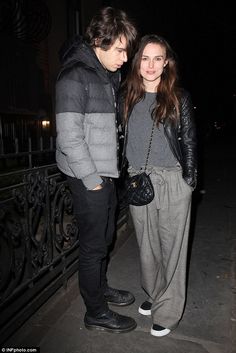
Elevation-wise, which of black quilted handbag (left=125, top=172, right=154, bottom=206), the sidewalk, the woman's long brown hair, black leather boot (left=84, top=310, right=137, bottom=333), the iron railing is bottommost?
the sidewalk

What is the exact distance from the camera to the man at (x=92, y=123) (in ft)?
7.11

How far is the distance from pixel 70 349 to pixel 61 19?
5.50m

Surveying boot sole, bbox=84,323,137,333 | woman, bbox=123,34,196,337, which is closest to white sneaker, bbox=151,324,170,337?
woman, bbox=123,34,196,337

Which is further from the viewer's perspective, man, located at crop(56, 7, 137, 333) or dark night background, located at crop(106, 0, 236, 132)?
dark night background, located at crop(106, 0, 236, 132)

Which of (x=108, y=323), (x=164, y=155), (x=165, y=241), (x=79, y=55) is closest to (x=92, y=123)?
(x=79, y=55)

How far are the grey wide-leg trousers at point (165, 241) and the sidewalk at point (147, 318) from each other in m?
0.20

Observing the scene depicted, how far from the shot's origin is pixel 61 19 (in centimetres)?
605

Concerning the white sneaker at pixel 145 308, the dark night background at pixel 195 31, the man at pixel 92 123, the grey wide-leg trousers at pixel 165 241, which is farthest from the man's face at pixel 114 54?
the dark night background at pixel 195 31

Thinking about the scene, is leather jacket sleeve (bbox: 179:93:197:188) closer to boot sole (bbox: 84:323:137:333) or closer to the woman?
the woman

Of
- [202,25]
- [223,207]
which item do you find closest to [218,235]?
[223,207]

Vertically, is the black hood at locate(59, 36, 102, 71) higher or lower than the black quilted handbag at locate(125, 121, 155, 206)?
higher

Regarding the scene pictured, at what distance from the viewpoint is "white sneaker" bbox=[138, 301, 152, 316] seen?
2977 mm

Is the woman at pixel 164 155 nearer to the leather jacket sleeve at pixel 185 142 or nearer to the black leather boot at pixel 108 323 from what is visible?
the leather jacket sleeve at pixel 185 142

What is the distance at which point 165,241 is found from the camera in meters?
2.68
